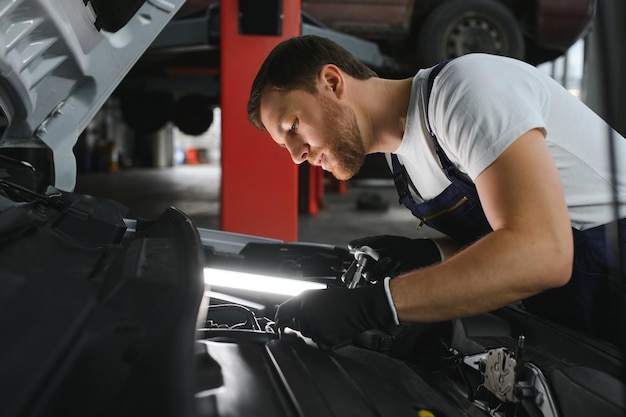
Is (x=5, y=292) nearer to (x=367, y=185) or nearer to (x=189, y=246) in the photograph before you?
(x=189, y=246)

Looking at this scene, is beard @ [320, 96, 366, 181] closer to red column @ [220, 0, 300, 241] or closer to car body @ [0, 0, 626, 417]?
car body @ [0, 0, 626, 417]

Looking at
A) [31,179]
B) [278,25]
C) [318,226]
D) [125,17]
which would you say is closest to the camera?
[31,179]

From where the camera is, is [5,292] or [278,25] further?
[278,25]

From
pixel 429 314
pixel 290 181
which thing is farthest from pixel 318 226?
pixel 429 314

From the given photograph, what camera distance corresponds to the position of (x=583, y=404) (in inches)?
29.2

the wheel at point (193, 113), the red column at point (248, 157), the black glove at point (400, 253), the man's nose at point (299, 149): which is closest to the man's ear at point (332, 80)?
the man's nose at point (299, 149)

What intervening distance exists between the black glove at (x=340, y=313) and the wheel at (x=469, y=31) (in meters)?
3.12

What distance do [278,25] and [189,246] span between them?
7.11ft

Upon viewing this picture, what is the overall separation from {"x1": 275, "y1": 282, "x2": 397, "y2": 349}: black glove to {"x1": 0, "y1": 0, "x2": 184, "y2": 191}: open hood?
735mm

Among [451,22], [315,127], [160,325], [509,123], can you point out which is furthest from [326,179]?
[160,325]

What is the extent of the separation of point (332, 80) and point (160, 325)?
718 millimetres

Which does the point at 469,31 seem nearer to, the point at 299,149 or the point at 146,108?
the point at 299,149

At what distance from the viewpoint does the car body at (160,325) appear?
479mm

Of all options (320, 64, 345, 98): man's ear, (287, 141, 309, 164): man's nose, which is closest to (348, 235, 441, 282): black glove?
(287, 141, 309, 164): man's nose
